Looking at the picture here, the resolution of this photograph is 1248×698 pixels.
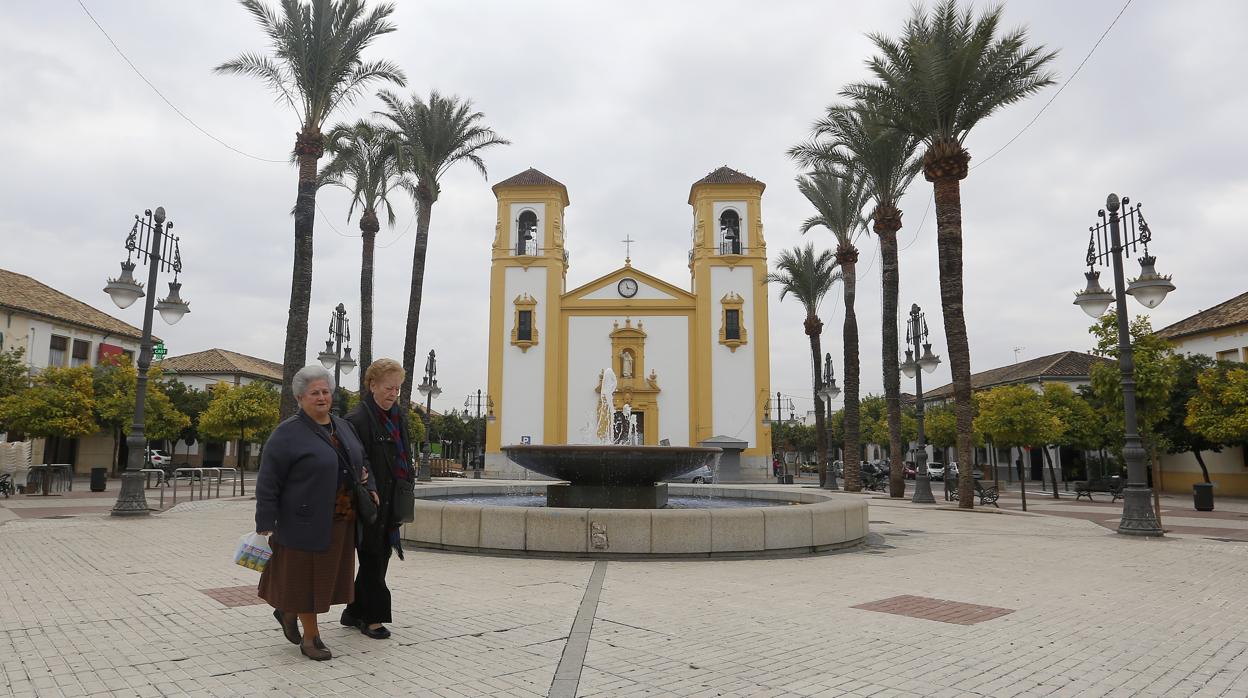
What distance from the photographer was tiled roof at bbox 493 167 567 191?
41.5 meters

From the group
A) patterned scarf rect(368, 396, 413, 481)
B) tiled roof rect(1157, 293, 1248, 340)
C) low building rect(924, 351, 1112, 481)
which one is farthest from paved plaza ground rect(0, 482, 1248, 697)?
low building rect(924, 351, 1112, 481)

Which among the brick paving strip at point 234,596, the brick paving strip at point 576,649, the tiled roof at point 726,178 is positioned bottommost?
the brick paving strip at point 576,649

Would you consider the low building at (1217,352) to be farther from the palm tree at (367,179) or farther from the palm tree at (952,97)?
the palm tree at (367,179)

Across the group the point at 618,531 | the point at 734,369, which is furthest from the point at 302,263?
the point at 734,369

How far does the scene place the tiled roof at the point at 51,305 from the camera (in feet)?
96.5

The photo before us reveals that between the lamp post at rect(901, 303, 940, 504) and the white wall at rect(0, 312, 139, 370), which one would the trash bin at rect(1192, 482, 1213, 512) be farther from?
the white wall at rect(0, 312, 139, 370)

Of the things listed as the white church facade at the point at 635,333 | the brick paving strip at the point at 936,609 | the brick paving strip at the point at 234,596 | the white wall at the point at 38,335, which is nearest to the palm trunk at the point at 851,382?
the white church facade at the point at 635,333

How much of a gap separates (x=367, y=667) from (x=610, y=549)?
4.03 meters

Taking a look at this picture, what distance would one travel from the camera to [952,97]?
602 inches

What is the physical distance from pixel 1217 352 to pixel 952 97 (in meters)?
22.0

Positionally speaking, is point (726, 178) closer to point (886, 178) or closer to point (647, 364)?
point (647, 364)

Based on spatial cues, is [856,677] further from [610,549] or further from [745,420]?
[745,420]

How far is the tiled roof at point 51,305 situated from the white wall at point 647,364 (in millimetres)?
20430

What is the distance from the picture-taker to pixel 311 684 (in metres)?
3.40
